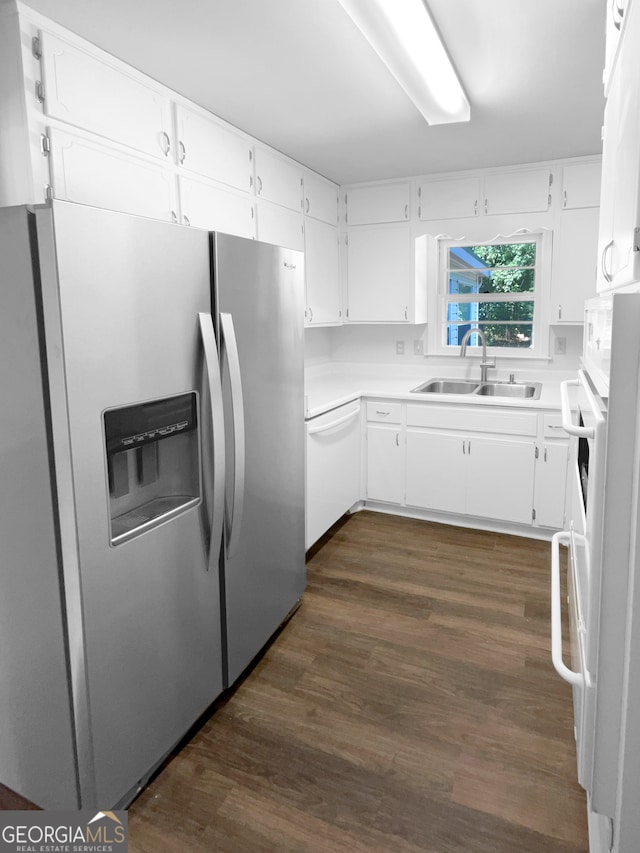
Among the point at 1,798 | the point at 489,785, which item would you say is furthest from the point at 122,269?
the point at 489,785

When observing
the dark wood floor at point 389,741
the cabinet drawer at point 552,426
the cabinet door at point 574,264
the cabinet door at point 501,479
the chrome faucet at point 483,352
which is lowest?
the dark wood floor at point 389,741

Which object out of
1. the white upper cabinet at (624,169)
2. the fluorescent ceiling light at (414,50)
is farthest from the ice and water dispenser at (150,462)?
the fluorescent ceiling light at (414,50)

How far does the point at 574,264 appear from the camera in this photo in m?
3.66

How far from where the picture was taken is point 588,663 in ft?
3.72

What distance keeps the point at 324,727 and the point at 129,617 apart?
875 millimetres

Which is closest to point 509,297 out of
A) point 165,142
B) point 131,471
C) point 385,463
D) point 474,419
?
point 474,419

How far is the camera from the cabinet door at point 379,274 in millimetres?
4102

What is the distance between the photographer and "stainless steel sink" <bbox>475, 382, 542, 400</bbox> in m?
3.92

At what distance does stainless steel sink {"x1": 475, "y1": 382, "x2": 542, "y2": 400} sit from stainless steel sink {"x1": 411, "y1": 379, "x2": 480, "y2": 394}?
0.28 feet

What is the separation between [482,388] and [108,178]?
2.81 metres

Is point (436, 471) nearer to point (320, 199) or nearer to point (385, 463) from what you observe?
point (385, 463)

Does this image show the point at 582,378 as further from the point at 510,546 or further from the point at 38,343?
the point at 510,546

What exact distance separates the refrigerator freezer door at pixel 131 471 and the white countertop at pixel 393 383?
1.35m

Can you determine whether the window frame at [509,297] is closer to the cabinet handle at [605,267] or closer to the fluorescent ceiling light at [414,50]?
the fluorescent ceiling light at [414,50]
